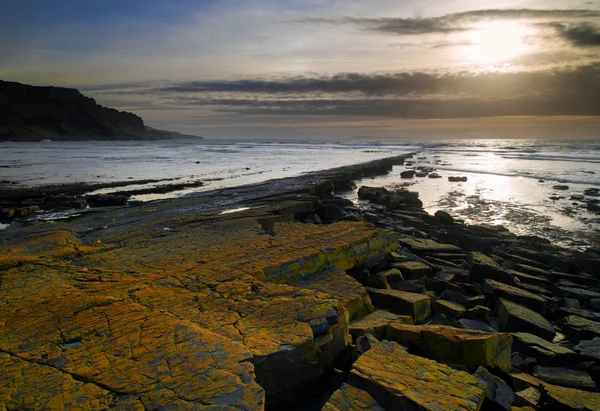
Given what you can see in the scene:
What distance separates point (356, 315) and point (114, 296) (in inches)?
110

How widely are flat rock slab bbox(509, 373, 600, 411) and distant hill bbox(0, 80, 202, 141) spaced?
13567 cm

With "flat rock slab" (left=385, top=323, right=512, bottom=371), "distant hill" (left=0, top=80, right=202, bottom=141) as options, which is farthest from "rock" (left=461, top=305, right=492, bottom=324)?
"distant hill" (left=0, top=80, right=202, bottom=141)

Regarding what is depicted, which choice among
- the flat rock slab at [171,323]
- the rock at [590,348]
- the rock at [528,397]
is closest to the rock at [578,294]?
the rock at [590,348]

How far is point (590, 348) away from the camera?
4.61m

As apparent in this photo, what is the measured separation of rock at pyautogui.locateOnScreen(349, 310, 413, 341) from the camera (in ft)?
13.1

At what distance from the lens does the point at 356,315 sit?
452 centimetres

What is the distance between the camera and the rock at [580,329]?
4.98 meters

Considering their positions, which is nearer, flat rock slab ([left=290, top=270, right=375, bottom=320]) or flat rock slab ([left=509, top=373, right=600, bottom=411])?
flat rock slab ([left=509, top=373, right=600, bottom=411])

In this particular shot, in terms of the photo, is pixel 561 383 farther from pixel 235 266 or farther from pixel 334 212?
pixel 334 212

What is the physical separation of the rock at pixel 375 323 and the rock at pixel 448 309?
2.75ft

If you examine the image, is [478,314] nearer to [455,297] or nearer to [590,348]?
[455,297]

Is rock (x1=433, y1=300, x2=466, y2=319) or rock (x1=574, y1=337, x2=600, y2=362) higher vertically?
rock (x1=433, y1=300, x2=466, y2=319)

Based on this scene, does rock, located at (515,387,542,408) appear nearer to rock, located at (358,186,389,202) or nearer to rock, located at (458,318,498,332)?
rock, located at (458,318,498,332)

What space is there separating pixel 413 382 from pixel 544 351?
264 centimetres
